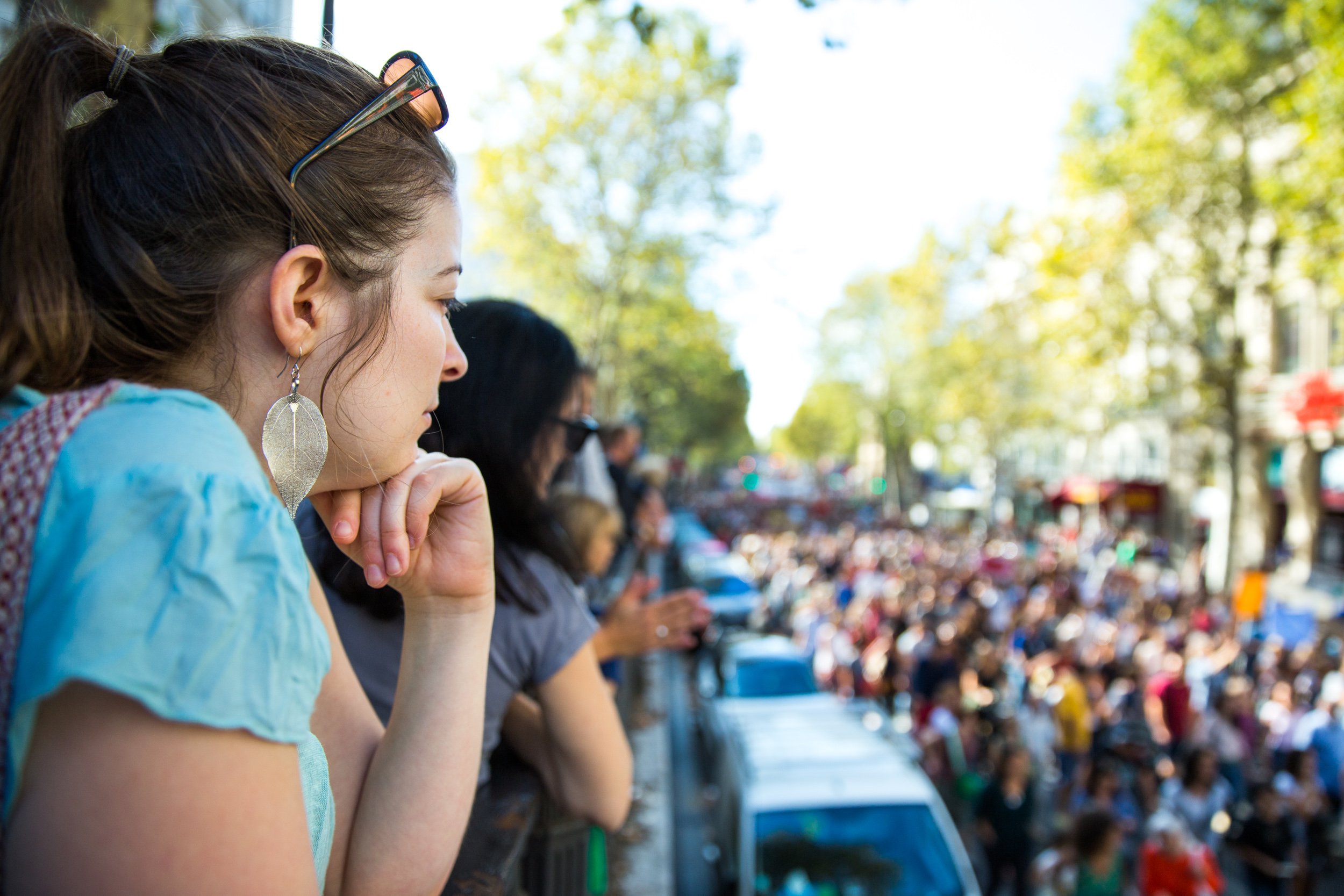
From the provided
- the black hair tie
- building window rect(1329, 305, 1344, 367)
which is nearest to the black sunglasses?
the black hair tie

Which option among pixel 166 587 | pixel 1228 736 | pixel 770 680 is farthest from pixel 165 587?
pixel 770 680

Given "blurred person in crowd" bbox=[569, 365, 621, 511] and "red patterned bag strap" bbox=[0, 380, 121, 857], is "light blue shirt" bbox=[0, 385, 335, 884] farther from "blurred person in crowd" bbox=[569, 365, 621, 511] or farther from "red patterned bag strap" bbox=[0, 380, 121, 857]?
"blurred person in crowd" bbox=[569, 365, 621, 511]

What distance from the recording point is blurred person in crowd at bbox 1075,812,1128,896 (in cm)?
579

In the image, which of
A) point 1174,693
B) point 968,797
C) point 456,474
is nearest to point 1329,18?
point 1174,693

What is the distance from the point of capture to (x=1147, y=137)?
16.4m

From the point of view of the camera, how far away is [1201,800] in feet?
23.8

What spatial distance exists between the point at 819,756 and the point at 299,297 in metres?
6.45

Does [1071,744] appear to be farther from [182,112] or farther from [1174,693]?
[182,112]

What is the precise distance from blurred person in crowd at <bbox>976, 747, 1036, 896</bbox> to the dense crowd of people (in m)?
0.01

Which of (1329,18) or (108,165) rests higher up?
(1329,18)

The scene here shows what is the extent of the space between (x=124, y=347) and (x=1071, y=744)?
377 inches

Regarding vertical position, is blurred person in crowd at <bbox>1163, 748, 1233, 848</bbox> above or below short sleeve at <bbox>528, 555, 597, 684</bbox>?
below

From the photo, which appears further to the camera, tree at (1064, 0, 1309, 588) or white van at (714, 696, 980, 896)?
tree at (1064, 0, 1309, 588)

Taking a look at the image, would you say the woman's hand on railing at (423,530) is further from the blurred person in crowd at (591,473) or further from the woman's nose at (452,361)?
the blurred person in crowd at (591,473)
